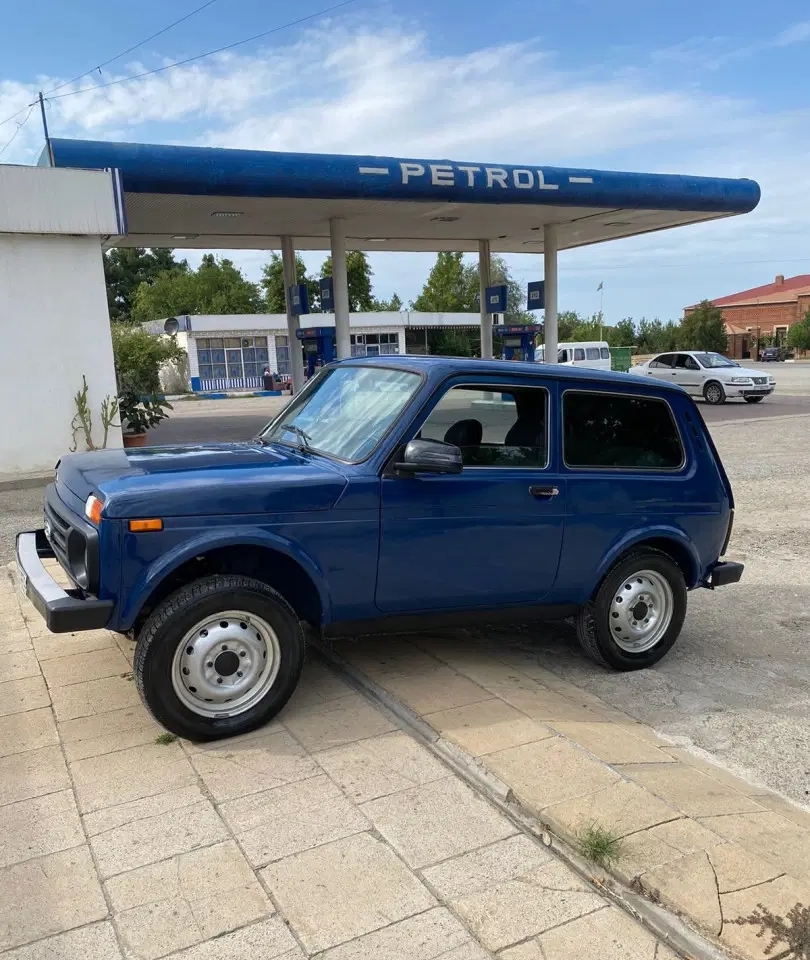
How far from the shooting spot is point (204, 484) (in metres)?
3.83

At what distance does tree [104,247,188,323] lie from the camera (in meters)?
71.9

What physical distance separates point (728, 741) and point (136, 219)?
18130 mm

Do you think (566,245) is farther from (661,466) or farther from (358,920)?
(358,920)

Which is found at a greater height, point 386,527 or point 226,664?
point 386,527

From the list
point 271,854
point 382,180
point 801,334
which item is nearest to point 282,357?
point 382,180

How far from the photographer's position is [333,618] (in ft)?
13.7

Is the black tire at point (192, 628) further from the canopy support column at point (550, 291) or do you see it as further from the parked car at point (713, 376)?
the parked car at point (713, 376)

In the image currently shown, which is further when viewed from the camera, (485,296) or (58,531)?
(485,296)

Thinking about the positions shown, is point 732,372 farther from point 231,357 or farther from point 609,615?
point 231,357

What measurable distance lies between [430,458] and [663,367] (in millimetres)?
24471

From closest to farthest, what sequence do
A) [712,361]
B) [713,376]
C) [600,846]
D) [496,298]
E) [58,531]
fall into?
[600,846]
[58,531]
[713,376]
[712,361]
[496,298]

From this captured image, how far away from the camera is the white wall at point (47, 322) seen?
465 inches

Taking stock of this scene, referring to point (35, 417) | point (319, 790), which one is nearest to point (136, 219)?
point (35, 417)

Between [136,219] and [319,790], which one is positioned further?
[136,219]
